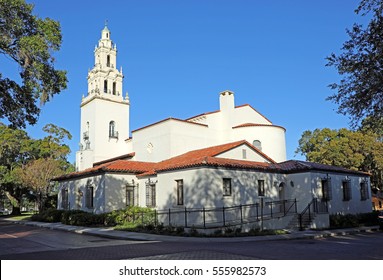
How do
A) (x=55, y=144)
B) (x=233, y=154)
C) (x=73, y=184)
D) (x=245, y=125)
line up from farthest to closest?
(x=55, y=144), (x=245, y=125), (x=73, y=184), (x=233, y=154)

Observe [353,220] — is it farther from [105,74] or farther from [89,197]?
[105,74]

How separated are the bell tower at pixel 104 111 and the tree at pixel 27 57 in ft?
76.9

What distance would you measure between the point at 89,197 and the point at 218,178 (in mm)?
12083

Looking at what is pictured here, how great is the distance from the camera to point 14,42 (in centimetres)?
1633

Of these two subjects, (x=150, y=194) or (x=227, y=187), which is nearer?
(x=227, y=187)

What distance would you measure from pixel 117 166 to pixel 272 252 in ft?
59.4

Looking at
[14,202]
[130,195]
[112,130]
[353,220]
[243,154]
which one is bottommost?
[353,220]

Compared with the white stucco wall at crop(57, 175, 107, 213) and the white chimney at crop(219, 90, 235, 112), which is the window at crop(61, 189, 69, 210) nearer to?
the white stucco wall at crop(57, 175, 107, 213)

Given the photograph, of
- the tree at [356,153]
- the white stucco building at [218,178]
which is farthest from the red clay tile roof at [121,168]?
the tree at [356,153]

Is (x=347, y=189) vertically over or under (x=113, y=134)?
under

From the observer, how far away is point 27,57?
632 inches

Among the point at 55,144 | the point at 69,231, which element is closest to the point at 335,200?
the point at 69,231

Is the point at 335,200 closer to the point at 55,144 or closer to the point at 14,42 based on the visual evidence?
the point at 14,42

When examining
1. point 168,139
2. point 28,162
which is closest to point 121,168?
point 168,139
